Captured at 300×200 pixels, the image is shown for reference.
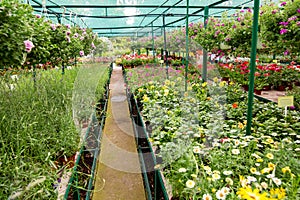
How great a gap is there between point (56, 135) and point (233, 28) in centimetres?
269

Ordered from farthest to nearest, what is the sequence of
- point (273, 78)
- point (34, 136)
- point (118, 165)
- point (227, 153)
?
1. point (273, 78)
2. point (118, 165)
3. point (34, 136)
4. point (227, 153)

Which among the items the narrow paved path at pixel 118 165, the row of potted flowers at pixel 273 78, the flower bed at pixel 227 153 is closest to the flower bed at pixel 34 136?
the narrow paved path at pixel 118 165

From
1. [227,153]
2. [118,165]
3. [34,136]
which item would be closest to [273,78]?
[118,165]

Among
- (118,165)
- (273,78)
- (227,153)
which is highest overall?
(273,78)

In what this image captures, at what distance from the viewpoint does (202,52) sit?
4434 millimetres

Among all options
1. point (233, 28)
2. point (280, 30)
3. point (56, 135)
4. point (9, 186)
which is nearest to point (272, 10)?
point (280, 30)

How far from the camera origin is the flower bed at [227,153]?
105 cm

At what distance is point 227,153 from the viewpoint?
4.52 ft

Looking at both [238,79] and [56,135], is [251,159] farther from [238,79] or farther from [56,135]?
[238,79]

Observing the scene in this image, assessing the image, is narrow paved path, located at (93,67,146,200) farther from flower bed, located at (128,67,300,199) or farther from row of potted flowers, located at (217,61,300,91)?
row of potted flowers, located at (217,61,300,91)

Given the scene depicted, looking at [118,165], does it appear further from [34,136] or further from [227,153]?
[227,153]

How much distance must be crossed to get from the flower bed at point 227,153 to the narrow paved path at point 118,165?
55cm

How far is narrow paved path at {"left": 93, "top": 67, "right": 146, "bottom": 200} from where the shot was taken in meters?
2.12

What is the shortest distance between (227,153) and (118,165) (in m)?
1.54
